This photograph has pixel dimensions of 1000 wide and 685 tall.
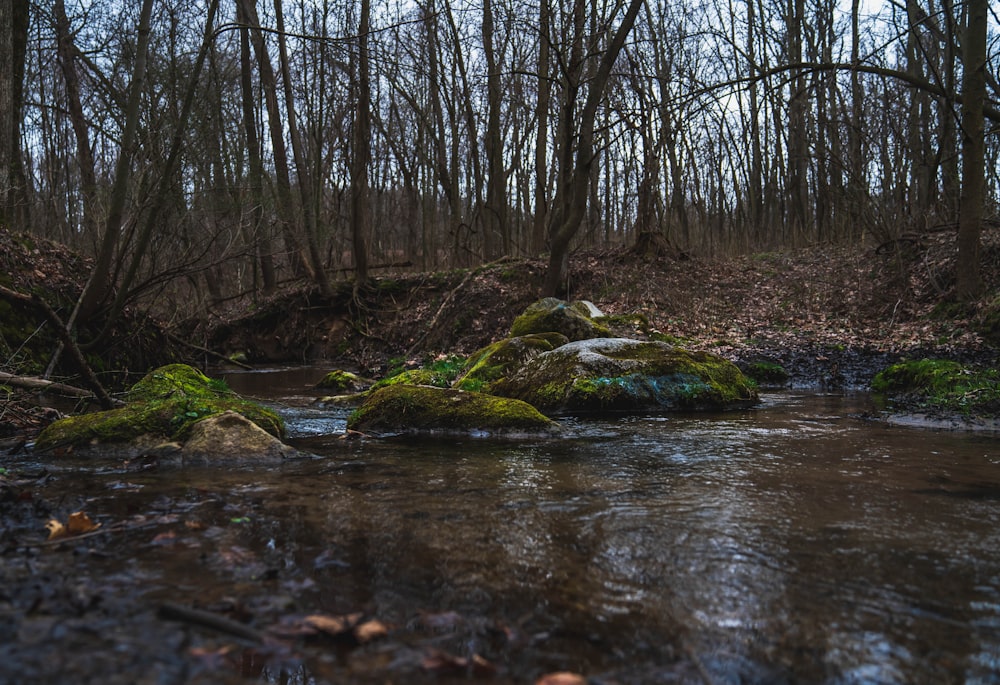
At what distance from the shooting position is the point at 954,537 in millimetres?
3225

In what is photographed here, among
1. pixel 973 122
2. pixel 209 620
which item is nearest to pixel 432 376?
pixel 209 620

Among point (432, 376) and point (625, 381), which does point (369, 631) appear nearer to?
point (625, 381)

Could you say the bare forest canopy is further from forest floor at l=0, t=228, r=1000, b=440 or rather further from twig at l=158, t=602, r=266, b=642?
twig at l=158, t=602, r=266, b=642

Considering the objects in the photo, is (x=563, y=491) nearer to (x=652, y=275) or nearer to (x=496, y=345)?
(x=496, y=345)

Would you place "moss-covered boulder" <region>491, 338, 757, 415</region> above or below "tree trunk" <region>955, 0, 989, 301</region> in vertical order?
below

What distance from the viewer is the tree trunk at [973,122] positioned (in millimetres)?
10242

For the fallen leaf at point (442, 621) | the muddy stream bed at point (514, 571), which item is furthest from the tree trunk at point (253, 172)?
the fallen leaf at point (442, 621)

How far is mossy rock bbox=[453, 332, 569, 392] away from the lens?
9.15 metres

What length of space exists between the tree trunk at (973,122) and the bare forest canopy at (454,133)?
1.3 inches

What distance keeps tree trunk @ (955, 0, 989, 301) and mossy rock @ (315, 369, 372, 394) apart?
10.9 metres

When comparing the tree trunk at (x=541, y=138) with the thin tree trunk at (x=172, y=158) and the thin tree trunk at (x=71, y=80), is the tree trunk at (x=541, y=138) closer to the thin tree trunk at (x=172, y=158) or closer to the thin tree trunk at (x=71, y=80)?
the thin tree trunk at (x=172, y=158)

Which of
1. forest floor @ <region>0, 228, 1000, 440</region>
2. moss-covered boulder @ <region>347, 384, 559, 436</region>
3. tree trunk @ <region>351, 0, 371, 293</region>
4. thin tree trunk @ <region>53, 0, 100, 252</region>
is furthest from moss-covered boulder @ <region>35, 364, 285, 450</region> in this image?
tree trunk @ <region>351, 0, 371, 293</region>

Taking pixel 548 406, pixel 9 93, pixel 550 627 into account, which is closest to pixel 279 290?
pixel 9 93

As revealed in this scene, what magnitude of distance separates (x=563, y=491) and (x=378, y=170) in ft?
83.5
